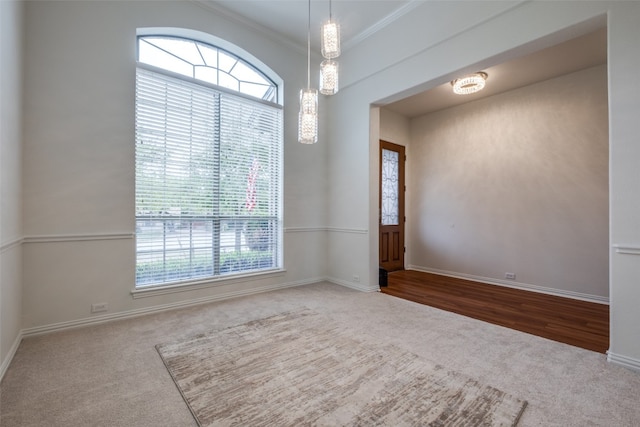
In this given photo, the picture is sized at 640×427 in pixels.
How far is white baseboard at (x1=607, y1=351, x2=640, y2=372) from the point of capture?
206 centimetres

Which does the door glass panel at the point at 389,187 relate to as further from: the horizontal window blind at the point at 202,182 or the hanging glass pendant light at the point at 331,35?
the hanging glass pendant light at the point at 331,35

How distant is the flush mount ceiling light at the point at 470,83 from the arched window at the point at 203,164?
269cm

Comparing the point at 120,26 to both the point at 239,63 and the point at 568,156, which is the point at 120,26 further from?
the point at 568,156

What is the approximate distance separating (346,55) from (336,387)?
Result: 4.59 metres

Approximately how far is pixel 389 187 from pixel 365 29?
2842 mm

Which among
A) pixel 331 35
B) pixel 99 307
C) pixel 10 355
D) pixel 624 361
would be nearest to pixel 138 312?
pixel 99 307

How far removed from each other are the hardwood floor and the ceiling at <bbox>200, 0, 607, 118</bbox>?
3.10m

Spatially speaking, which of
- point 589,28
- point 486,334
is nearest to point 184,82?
point 589,28

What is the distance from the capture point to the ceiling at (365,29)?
11.5ft

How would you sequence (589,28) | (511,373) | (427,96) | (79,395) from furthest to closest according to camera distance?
(427,96) < (589,28) < (511,373) < (79,395)

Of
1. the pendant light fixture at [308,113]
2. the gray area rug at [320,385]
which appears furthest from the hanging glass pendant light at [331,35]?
the gray area rug at [320,385]

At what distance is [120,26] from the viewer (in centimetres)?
301

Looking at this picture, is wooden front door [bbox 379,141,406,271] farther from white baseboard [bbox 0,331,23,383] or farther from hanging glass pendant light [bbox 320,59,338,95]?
white baseboard [bbox 0,331,23,383]

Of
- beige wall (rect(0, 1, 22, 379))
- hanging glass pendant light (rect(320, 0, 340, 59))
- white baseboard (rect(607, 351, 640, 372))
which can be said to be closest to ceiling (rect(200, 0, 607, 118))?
hanging glass pendant light (rect(320, 0, 340, 59))
